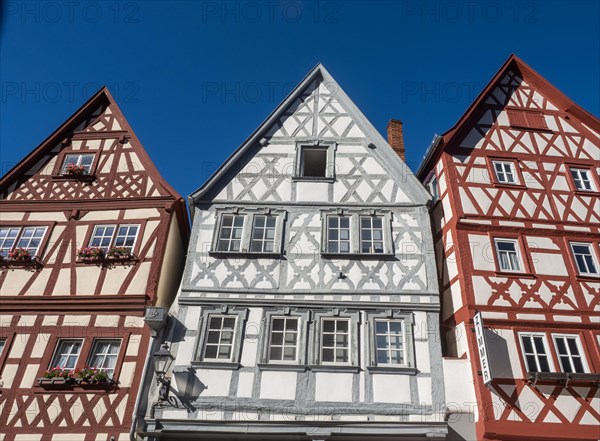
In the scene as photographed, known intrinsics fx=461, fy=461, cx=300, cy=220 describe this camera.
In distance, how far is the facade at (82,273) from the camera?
10227 mm

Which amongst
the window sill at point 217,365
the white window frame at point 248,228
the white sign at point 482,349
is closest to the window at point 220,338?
the window sill at point 217,365

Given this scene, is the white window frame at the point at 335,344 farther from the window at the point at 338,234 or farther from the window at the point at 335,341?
the window at the point at 338,234

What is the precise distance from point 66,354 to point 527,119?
15063mm

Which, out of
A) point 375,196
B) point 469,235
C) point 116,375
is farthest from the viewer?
point 375,196

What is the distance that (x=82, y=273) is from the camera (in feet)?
39.2

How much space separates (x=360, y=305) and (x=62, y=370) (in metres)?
7.10

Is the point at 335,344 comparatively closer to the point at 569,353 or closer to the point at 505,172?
the point at 569,353

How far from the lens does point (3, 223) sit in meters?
13.2

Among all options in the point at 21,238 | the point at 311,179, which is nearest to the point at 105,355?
the point at 21,238

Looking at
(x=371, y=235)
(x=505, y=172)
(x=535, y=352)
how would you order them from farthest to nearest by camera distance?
1. (x=505, y=172)
2. (x=371, y=235)
3. (x=535, y=352)

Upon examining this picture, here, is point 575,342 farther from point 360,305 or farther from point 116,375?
point 116,375

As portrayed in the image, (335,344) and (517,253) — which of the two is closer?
(335,344)

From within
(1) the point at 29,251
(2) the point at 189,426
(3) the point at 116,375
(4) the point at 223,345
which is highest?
(1) the point at 29,251

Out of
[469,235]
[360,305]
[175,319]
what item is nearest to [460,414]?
[360,305]
